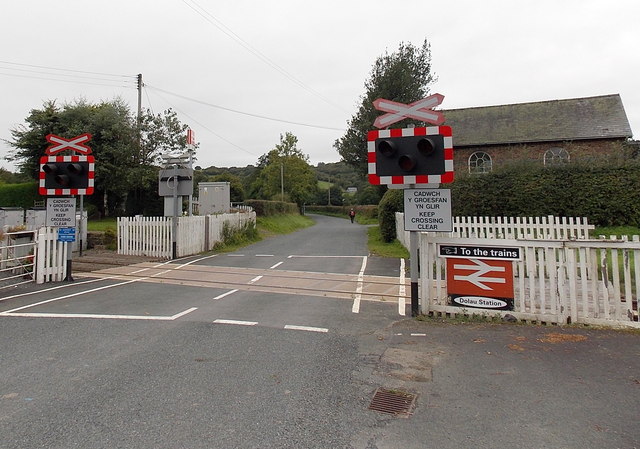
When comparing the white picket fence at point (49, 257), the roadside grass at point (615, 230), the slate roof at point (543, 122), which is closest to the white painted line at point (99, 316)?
the white picket fence at point (49, 257)

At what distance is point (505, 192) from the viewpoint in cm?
1836

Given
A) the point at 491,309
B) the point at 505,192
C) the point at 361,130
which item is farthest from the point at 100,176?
the point at 491,309

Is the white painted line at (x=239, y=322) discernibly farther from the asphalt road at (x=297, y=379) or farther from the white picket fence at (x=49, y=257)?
the white picket fence at (x=49, y=257)

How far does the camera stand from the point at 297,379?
3.79m

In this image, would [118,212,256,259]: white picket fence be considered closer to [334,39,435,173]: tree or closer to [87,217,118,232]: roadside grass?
[87,217,118,232]: roadside grass

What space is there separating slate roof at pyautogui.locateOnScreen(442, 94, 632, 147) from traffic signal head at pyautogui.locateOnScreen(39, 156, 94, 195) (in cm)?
2504

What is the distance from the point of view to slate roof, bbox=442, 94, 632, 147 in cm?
2608

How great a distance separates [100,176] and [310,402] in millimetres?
30077

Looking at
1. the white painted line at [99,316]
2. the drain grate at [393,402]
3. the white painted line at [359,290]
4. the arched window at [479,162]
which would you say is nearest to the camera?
the drain grate at [393,402]

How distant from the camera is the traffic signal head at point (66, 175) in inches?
370

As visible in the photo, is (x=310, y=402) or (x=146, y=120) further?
(x=146, y=120)

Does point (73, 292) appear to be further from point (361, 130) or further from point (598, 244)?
point (361, 130)


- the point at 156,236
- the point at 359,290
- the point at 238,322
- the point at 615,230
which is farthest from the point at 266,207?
the point at 238,322

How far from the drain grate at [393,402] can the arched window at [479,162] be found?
27036 millimetres
